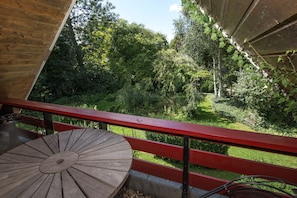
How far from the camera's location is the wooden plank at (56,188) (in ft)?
2.81

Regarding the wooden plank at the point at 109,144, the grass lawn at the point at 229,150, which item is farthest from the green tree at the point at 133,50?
the wooden plank at the point at 109,144

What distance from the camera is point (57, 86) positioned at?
9914mm

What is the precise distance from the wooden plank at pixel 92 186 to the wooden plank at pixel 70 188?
19 mm

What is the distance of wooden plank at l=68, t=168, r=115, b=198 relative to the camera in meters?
0.86

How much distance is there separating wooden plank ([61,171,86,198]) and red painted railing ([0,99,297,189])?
519mm

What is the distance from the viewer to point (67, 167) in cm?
106

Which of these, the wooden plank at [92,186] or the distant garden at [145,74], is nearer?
the wooden plank at [92,186]

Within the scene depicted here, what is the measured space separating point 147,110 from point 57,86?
5328 millimetres

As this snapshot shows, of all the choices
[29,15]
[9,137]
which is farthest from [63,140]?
[29,15]

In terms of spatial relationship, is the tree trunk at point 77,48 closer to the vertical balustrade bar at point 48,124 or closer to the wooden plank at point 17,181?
the vertical balustrade bar at point 48,124

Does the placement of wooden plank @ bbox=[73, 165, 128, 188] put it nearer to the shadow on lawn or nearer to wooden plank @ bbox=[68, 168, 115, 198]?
wooden plank @ bbox=[68, 168, 115, 198]

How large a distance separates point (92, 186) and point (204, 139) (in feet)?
2.21

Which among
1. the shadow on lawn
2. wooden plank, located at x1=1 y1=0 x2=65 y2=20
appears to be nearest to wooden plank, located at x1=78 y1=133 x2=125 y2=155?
wooden plank, located at x1=1 y1=0 x2=65 y2=20

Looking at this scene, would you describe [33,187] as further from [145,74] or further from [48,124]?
[145,74]
